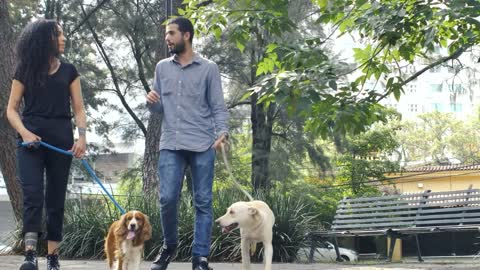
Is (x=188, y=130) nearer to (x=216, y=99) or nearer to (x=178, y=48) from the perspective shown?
(x=216, y=99)

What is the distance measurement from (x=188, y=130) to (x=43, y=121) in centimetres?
119

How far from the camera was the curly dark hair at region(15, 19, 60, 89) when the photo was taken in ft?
21.2

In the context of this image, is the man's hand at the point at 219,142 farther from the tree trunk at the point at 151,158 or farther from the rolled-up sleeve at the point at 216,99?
the tree trunk at the point at 151,158

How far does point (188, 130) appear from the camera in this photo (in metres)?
7.02

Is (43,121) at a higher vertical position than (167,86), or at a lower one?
lower

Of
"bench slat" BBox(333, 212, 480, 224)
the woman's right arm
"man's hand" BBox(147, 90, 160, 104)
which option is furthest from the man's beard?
"bench slat" BBox(333, 212, 480, 224)

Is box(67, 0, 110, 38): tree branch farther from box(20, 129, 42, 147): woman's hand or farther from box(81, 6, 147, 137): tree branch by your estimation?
box(20, 129, 42, 147): woman's hand

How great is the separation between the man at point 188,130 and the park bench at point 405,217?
5.19 meters

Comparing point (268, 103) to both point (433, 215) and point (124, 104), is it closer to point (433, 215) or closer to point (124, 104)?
point (433, 215)

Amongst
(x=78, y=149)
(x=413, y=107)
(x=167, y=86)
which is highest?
(x=413, y=107)

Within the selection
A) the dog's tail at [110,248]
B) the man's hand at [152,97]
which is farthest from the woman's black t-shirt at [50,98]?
the dog's tail at [110,248]

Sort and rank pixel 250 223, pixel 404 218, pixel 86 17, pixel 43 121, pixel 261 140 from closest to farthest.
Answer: pixel 43 121 → pixel 250 223 → pixel 404 218 → pixel 261 140 → pixel 86 17

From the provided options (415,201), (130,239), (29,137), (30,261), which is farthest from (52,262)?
(415,201)

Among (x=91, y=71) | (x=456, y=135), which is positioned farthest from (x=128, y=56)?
(x=456, y=135)
